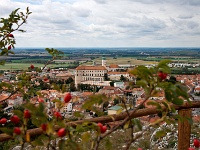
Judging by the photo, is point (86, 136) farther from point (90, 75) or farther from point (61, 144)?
point (90, 75)

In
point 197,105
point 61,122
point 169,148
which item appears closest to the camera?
point 61,122

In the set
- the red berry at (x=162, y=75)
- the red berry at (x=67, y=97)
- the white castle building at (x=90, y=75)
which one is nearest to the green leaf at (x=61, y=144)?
the red berry at (x=67, y=97)

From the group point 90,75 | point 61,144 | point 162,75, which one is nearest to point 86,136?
point 61,144

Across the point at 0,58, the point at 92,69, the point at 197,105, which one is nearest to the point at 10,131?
the point at 197,105

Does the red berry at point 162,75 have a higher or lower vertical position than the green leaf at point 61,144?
higher

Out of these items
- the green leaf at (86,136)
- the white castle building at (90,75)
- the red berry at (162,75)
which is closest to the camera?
the red berry at (162,75)

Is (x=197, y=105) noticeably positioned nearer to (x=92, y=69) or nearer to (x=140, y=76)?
(x=140, y=76)

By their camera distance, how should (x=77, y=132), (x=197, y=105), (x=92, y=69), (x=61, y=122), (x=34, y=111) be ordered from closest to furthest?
(x=34, y=111) < (x=61, y=122) < (x=77, y=132) < (x=197, y=105) < (x=92, y=69)

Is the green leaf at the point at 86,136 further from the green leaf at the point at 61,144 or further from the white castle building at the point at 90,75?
the white castle building at the point at 90,75

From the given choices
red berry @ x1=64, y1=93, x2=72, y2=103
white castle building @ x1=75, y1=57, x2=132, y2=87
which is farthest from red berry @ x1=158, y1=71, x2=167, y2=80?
white castle building @ x1=75, y1=57, x2=132, y2=87

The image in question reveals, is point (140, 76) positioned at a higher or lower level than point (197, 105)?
higher

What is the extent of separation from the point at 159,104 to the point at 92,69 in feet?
169

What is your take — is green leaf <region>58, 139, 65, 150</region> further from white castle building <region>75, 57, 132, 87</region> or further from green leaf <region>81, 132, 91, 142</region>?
white castle building <region>75, 57, 132, 87</region>

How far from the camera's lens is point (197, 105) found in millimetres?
1646
